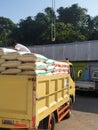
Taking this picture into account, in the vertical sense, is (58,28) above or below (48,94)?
above

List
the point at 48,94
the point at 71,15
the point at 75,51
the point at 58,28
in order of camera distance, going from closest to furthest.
Result: the point at 48,94, the point at 75,51, the point at 58,28, the point at 71,15

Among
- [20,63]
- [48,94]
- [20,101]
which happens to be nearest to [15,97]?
[20,101]

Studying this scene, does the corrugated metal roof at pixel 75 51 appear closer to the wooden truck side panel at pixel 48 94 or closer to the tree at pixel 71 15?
the wooden truck side panel at pixel 48 94

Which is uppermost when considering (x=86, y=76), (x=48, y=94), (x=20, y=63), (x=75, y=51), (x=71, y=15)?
(x=71, y=15)

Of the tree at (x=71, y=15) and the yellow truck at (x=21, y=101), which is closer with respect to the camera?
the yellow truck at (x=21, y=101)

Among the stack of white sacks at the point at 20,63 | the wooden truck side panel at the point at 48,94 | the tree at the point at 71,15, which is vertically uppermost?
the tree at the point at 71,15

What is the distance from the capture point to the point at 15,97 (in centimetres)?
620

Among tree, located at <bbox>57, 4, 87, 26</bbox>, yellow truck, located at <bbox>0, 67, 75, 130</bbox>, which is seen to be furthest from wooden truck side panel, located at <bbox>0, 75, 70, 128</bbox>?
tree, located at <bbox>57, 4, 87, 26</bbox>

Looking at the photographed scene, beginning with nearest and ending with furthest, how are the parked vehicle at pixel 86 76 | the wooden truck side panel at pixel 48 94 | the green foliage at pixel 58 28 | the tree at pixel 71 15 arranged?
the wooden truck side panel at pixel 48 94
the parked vehicle at pixel 86 76
the green foliage at pixel 58 28
the tree at pixel 71 15

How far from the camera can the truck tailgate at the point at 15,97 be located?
611cm

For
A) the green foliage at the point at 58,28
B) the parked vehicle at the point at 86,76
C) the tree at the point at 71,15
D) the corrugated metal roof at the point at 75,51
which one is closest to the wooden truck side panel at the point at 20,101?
the parked vehicle at the point at 86,76

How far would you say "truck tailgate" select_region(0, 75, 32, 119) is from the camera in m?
6.11

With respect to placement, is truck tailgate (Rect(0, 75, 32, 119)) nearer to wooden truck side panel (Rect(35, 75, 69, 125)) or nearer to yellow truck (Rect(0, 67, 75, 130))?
yellow truck (Rect(0, 67, 75, 130))

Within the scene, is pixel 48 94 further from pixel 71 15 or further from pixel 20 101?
pixel 71 15
